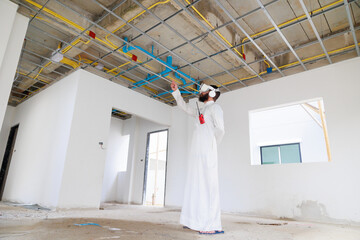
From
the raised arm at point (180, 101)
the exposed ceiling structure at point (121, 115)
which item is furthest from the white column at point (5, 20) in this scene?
the exposed ceiling structure at point (121, 115)

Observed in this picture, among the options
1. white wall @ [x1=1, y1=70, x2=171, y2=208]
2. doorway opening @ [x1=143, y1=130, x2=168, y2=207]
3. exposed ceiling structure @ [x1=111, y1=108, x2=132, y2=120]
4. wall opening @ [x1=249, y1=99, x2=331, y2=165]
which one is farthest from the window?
white wall @ [x1=1, y1=70, x2=171, y2=208]

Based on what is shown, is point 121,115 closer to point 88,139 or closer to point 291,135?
point 88,139

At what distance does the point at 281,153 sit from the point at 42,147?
24.6ft

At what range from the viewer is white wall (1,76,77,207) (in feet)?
14.2

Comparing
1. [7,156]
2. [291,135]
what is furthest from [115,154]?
[291,135]

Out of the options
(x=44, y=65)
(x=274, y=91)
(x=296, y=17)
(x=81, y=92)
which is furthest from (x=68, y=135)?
(x=296, y=17)

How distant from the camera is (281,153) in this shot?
27.7ft

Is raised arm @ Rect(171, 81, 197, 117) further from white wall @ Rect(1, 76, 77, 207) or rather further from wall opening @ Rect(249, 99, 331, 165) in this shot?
wall opening @ Rect(249, 99, 331, 165)

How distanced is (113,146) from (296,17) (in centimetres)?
588

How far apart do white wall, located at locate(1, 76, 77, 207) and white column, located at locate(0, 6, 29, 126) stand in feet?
4.53

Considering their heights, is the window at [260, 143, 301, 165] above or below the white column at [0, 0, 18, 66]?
below

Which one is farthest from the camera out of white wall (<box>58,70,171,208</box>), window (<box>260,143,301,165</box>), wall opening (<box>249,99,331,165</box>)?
window (<box>260,143,301,165</box>)

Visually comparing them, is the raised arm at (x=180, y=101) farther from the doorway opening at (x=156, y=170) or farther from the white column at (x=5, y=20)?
the doorway opening at (x=156, y=170)

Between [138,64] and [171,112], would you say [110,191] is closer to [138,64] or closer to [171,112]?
[171,112]
